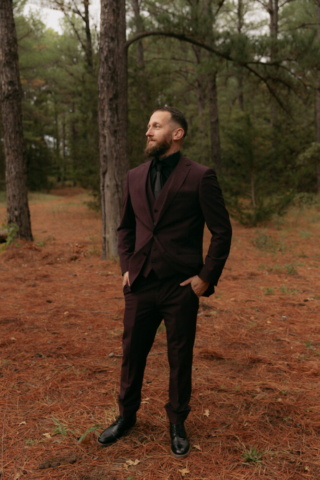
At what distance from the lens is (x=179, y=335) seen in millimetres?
2650

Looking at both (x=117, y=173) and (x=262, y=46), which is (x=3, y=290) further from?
(x=262, y=46)

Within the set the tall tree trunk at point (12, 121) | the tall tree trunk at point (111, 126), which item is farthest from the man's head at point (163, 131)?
the tall tree trunk at point (12, 121)

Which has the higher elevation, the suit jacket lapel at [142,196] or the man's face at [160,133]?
the man's face at [160,133]

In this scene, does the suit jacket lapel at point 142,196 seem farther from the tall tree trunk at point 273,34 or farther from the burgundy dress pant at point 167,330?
the tall tree trunk at point 273,34

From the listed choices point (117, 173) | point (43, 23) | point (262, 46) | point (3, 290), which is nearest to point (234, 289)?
point (117, 173)

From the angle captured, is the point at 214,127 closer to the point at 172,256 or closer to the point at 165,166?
the point at 165,166

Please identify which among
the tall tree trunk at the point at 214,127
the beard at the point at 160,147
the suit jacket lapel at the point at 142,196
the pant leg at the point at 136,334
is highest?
the tall tree trunk at the point at 214,127

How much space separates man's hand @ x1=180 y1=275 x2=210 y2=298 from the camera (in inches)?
102

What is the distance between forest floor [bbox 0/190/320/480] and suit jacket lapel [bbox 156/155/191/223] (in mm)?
1615

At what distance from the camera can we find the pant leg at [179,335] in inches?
103

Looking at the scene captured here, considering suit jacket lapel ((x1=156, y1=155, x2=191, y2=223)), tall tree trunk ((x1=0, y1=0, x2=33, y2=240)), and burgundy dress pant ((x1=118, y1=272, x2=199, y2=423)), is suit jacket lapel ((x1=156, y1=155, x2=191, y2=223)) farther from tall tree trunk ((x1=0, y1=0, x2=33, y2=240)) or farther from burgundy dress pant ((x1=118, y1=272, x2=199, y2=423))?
tall tree trunk ((x1=0, y1=0, x2=33, y2=240))

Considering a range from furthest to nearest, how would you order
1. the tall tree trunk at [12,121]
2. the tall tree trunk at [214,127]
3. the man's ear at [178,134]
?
1. the tall tree trunk at [214,127]
2. the tall tree trunk at [12,121]
3. the man's ear at [178,134]

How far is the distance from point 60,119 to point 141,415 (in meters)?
42.8

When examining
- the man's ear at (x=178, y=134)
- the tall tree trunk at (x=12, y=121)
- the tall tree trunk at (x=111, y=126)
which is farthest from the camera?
the tall tree trunk at (x=12, y=121)
